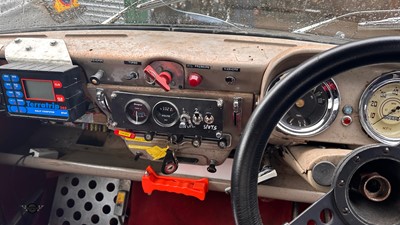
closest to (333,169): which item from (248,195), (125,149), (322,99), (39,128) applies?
(248,195)

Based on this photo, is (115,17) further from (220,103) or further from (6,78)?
(220,103)

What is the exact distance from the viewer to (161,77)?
1.51 metres

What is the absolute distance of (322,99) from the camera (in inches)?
56.7

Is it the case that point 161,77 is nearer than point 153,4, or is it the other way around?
point 161,77

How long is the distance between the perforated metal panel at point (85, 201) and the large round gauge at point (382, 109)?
1386mm

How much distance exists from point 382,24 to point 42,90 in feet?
4.29

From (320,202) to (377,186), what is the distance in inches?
6.2

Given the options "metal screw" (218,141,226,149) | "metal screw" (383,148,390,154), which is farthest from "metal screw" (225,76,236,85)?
"metal screw" (383,148,390,154)

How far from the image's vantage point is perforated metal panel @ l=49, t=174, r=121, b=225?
227 cm

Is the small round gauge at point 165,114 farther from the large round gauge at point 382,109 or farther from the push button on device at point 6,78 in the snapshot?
the large round gauge at point 382,109

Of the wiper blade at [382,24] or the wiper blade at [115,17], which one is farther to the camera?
the wiper blade at [115,17]

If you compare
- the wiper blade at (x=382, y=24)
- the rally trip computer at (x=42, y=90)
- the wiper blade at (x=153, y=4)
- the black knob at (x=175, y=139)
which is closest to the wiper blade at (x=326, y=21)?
the wiper blade at (x=382, y=24)

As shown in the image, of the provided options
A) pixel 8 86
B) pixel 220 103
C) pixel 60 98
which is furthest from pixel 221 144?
pixel 8 86

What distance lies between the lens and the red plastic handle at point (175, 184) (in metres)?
1.79
